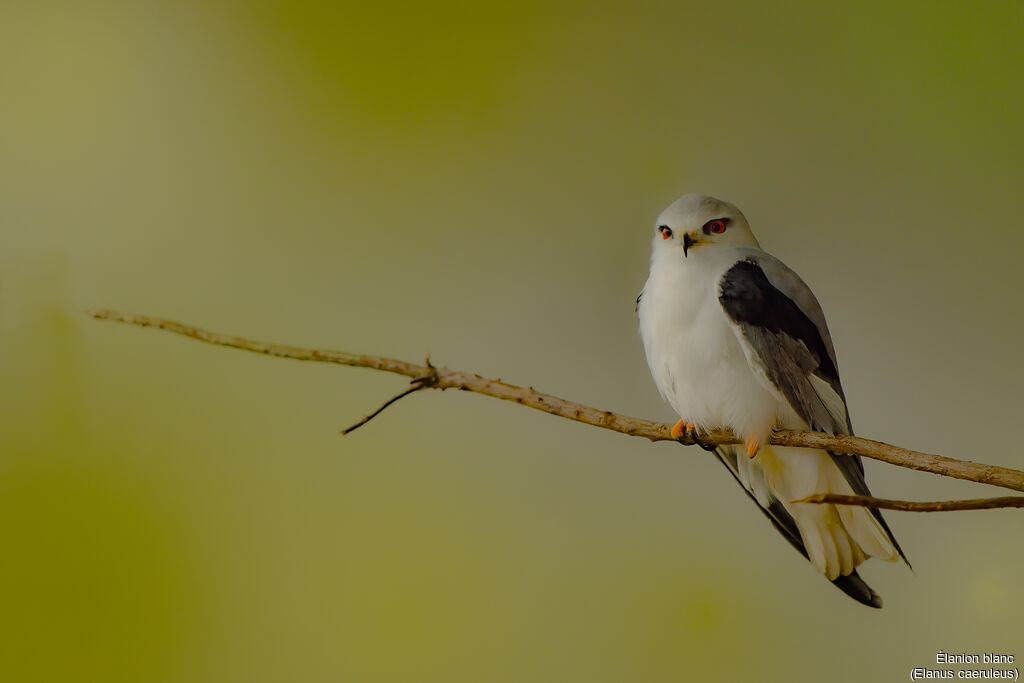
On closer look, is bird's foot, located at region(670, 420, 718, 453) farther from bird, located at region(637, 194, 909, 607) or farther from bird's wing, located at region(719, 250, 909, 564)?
bird's wing, located at region(719, 250, 909, 564)

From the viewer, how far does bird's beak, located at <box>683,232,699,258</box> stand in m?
Result: 1.08

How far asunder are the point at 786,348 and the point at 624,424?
252mm

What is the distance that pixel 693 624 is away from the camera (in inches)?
47.7

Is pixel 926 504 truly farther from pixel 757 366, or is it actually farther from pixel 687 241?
pixel 687 241

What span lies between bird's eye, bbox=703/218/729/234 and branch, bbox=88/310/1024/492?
0.97 ft

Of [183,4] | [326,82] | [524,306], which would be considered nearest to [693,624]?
[524,306]

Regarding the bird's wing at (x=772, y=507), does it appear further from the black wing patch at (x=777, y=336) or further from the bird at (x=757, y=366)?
the black wing patch at (x=777, y=336)

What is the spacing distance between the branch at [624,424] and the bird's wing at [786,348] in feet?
0.21

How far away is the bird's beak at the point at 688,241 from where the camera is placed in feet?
3.53

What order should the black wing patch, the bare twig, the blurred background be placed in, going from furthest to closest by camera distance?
the blurred background → the black wing patch → the bare twig

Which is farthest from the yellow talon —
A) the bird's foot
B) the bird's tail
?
the bird's tail

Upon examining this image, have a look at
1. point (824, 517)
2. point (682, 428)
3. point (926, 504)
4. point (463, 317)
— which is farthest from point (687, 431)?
point (463, 317)

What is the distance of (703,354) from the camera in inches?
41.9

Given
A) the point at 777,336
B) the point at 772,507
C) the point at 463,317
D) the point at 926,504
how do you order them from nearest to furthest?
the point at 926,504 → the point at 777,336 → the point at 772,507 → the point at 463,317
